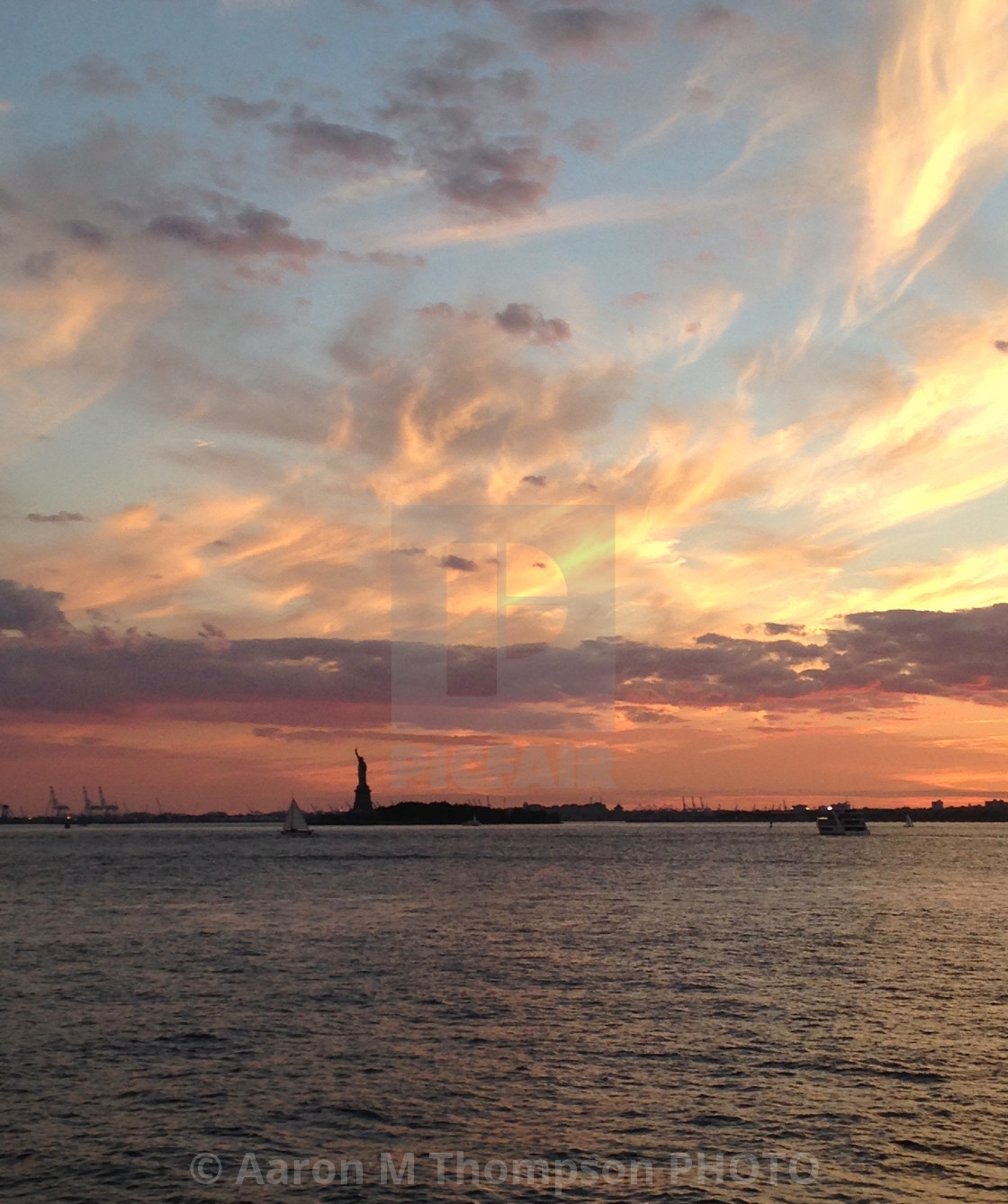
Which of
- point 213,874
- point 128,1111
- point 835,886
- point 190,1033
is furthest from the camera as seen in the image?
point 213,874

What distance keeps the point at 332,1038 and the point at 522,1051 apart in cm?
879

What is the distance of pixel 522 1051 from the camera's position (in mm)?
45656

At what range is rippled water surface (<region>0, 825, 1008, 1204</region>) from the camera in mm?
32188

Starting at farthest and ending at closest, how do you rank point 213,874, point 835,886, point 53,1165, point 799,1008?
1. point 213,874
2. point 835,886
3. point 799,1008
4. point 53,1165

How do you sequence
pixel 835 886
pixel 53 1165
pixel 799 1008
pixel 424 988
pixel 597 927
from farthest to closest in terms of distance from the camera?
pixel 835 886 < pixel 597 927 < pixel 424 988 < pixel 799 1008 < pixel 53 1165

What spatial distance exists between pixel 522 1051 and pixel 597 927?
45.4m

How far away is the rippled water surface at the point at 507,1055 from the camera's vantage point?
3219 cm

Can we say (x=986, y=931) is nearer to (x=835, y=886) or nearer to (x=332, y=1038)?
(x=835, y=886)

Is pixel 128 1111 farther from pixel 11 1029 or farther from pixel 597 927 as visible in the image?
pixel 597 927

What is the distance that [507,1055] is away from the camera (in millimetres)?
45062

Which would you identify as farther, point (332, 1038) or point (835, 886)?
point (835, 886)

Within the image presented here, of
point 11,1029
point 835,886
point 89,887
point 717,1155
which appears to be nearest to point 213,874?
point 89,887

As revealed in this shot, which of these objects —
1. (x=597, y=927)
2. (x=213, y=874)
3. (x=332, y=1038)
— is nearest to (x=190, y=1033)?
(x=332, y=1038)

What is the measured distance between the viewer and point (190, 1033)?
49375mm
